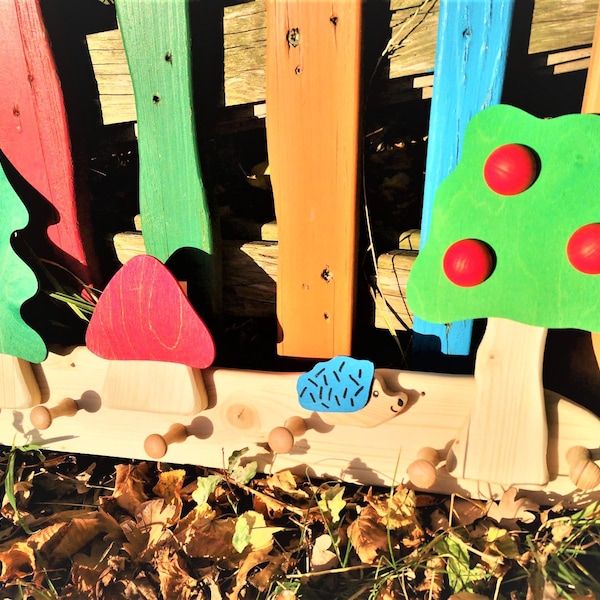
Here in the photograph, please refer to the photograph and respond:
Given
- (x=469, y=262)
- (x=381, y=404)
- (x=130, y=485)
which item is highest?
(x=469, y=262)

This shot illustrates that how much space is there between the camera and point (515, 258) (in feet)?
3.72

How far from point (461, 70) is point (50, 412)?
4.21 feet

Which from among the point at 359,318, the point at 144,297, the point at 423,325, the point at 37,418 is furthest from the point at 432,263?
the point at 37,418

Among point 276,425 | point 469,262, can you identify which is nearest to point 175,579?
point 276,425

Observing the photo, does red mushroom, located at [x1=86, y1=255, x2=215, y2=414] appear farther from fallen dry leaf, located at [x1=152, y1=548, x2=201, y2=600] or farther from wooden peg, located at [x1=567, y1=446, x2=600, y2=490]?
wooden peg, located at [x1=567, y1=446, x2=600, y2=490]

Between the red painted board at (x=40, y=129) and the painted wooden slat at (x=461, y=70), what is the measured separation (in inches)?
35.2

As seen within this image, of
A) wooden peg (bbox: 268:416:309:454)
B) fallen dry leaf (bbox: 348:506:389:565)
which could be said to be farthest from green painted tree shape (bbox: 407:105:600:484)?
wooden peg (bbox: 268:416:309:454)

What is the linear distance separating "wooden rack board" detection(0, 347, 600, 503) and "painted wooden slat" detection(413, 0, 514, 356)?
1.59 ft

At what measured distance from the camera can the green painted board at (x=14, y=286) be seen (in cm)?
139

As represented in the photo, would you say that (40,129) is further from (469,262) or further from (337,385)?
(469,262)

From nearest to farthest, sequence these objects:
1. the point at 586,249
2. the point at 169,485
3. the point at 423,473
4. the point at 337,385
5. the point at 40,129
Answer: the point at 586,249
the point at 423,473
the point at 337,385
the point at 40,129
the point at 169,485

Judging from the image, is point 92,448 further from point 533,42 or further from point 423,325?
point 533,42

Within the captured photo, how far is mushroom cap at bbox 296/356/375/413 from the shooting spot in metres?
1.26

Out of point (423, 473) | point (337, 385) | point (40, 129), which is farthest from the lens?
point (40, 129)
